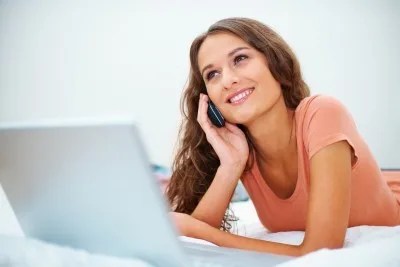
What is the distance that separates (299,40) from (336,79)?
0.29 meters

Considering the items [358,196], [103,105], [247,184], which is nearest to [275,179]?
[247,184]

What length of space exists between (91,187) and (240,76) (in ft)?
2.02

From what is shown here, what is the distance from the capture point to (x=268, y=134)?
112 cm

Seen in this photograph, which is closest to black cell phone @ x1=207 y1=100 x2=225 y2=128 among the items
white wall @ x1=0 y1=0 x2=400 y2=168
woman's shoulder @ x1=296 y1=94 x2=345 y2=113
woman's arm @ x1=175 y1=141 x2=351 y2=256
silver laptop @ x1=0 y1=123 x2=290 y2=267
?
woman's shoulder @ x1=296 y1=94 x2=345 y2=113

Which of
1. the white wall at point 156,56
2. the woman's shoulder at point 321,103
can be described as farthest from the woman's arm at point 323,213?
the white wall at point 156,56

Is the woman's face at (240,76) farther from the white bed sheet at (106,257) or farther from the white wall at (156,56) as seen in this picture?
the white wall at (156,56)

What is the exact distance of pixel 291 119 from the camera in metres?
1.13

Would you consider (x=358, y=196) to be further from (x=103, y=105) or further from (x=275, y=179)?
(x=103, y=105)

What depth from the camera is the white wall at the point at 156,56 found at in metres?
2.03

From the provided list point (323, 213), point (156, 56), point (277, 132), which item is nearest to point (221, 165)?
point (277, 132)

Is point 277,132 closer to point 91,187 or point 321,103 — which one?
point 321,103

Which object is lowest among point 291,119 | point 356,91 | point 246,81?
point 356,91

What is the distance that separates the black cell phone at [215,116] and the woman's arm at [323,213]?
364mm

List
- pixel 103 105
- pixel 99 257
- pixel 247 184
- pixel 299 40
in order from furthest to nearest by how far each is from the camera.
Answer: pixel 299 40
pixel 103 105
pixel 247 184
pixel 99 257
